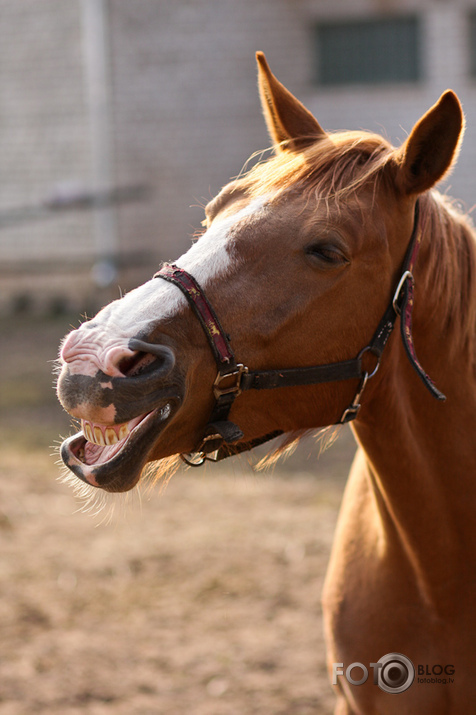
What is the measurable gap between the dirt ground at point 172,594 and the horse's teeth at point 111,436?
1.31 feet

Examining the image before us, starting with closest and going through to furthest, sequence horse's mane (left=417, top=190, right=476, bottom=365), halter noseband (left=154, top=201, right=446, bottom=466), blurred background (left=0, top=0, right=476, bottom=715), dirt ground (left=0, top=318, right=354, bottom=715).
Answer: halter noseband (left=154, top=201, right=446, bottom=466) < horse's mane (left=417, top=190, right=476, bottom=365) < dirt ground (left=0, top=318, right=354, bottom=715) < blurred background (left=0, top=0, right=476, bottom=715)

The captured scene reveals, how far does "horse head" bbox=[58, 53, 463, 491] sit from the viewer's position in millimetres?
1511

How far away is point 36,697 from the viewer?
3.01 m

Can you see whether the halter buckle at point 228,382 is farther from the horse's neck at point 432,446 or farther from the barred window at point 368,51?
the barred window at point 368,51

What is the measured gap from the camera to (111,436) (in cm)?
155

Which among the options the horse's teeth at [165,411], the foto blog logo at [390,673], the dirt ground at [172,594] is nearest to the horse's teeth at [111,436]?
the horse's teeth at [165,411]

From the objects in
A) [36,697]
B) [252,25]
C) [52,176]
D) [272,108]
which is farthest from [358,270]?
[52,176]

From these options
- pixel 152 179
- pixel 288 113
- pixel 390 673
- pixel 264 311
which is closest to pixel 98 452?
pixel 264 311

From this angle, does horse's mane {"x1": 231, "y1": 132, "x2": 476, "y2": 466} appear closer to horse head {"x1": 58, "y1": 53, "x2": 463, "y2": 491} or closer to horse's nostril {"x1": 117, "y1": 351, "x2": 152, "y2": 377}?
horse head {"x1": 58, "y1": 53, "x2": 463, "y2": 491}

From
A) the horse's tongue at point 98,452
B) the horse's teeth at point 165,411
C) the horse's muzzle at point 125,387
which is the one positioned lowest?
the horse's tongue at point 98,452

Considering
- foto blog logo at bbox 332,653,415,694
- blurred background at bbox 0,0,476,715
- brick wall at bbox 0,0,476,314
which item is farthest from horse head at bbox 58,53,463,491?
brick wall at bbox 0,0,476,314

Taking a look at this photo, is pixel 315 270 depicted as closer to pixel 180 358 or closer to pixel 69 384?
pixel 180 358

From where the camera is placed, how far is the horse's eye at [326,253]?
167 centimetres

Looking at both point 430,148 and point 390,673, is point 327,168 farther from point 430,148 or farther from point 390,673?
point 390,673
